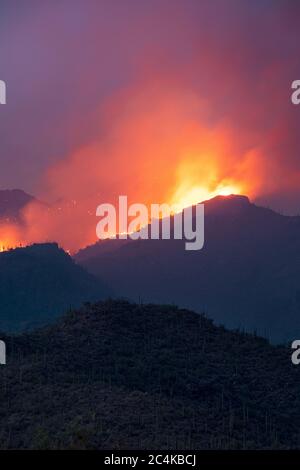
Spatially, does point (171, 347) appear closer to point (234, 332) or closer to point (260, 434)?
point (234, 332)

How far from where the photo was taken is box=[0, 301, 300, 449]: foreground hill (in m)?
94.4

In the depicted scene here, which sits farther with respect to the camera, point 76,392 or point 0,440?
point 76,392

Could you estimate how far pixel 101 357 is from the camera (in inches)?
4983

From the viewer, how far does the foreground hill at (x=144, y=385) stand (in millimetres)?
94438

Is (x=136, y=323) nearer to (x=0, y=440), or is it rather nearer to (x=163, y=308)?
(x=163, y=308)

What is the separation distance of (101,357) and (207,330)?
25.3 meters

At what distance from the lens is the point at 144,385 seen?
117000mm

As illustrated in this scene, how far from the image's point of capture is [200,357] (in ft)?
433
